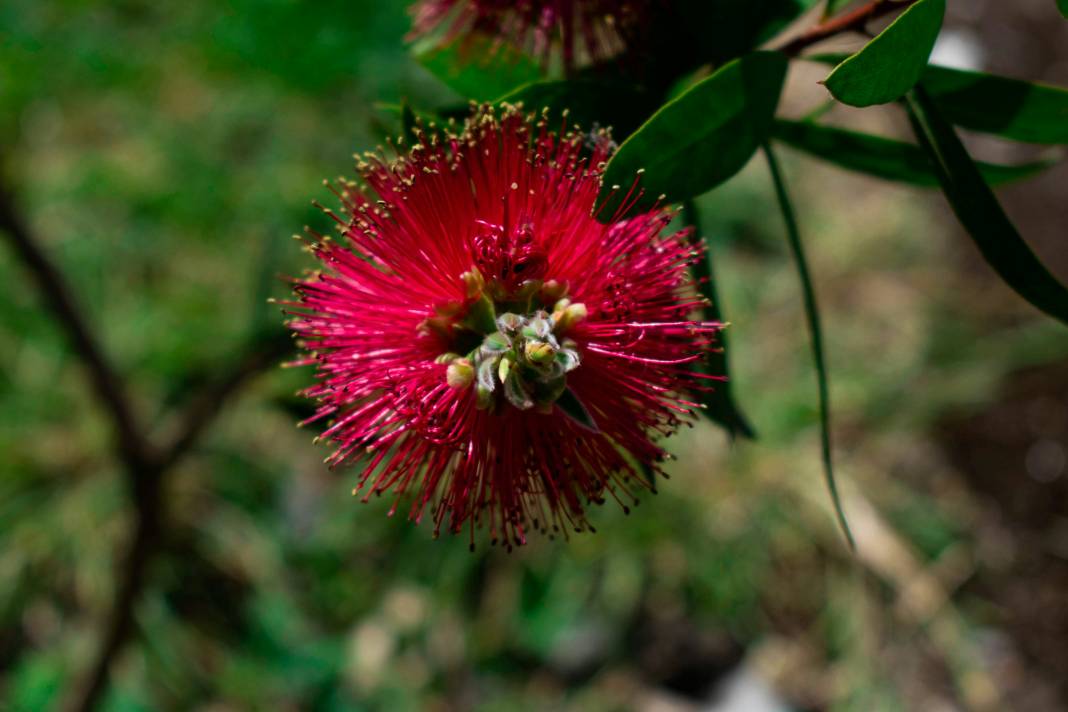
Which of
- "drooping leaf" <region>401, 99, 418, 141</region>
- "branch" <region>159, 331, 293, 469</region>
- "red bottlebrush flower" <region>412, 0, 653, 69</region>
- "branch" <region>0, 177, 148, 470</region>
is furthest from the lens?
"branch" <region>0, 177, 148, 470</region>

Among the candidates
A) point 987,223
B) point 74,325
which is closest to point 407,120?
point 987,223

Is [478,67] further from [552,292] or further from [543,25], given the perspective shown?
[552,292]

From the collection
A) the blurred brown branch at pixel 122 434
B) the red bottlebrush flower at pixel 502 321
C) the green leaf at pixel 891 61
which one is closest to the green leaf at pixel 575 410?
the red bottlebrush flower at pixel 502 321

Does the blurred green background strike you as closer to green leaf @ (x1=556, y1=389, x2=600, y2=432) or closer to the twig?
the twig

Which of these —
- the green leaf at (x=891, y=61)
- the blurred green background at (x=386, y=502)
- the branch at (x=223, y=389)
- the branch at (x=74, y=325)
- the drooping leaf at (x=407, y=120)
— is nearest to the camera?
the green leaf at (x=891, y=61)

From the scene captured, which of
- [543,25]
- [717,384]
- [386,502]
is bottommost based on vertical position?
[386,502]

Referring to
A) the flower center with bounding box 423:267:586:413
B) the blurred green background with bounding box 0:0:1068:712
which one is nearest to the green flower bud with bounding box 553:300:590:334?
the flower center with bounding box 423:267:586:413

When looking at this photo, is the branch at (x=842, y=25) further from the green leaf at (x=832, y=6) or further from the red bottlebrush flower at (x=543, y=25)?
the red bottlebrush flower at (x=543, y=25)
